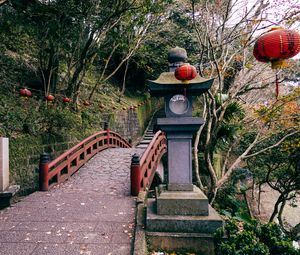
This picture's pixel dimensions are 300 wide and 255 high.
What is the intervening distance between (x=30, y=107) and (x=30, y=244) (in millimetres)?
5847

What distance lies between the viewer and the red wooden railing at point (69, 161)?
705 cm

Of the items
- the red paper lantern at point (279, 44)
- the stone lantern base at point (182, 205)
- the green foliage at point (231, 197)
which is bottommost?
the green foliage at point (231, 197)

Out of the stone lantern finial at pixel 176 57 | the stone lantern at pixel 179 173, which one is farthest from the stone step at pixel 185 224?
the stone lantern finial at pixel 176 57

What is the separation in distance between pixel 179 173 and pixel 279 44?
271cm

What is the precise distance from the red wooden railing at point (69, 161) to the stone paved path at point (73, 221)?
328mm

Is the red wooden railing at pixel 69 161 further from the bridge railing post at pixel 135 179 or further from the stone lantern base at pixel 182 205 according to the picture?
the stone lantern base at pixel 182 205

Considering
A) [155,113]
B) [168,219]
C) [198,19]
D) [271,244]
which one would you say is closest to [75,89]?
[198,19]

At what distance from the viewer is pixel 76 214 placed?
17.4ft

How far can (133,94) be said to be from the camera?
884 inches

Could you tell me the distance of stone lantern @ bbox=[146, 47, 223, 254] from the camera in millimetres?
4203

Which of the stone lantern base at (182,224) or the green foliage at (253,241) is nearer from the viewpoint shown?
the green foliage at (253,241)

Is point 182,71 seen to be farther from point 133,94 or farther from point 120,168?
point 133,94

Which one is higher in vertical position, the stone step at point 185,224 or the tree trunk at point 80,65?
the tree trunk at point 80,65

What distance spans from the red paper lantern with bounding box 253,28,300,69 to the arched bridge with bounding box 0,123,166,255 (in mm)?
3789
